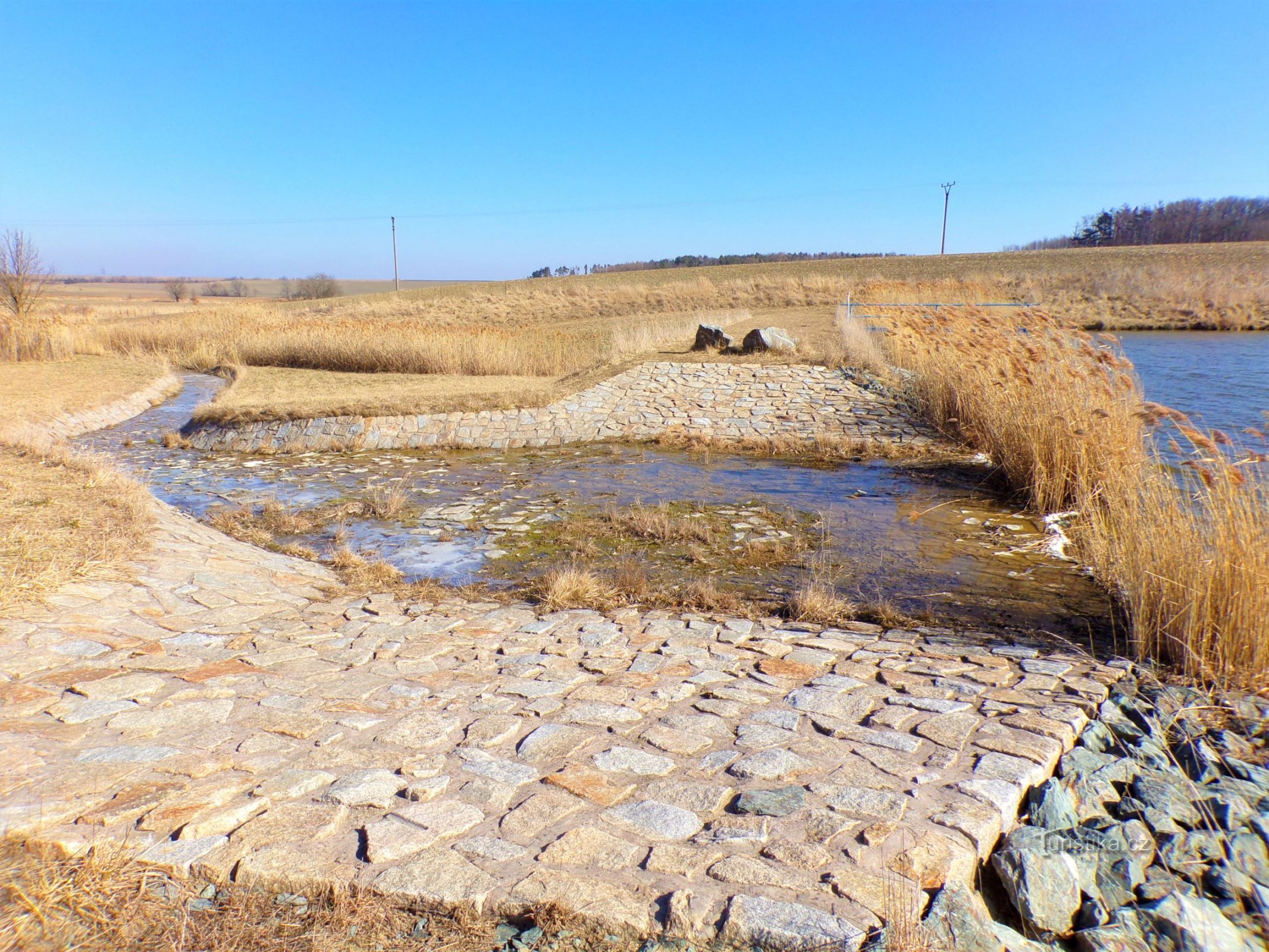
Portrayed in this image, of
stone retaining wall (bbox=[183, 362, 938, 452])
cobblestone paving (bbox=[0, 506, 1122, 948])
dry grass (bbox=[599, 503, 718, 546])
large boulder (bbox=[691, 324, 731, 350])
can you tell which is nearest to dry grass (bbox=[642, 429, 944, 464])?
stone retaining wall (bbox=[183, 362, 938, 452])

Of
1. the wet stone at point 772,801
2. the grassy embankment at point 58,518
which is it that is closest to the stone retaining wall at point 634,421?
the grassy embankment at point 58,518

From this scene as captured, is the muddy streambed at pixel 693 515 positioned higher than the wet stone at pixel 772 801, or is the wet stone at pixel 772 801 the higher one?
the wet stone at pixel 772 801

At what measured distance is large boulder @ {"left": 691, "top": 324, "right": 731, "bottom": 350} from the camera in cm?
1862

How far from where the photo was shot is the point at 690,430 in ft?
43.4

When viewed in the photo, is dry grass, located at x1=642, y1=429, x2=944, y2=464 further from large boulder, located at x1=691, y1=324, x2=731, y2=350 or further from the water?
large boulder, located at x1=691, y1=324, x2=731, y2=350

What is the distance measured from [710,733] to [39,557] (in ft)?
14.5

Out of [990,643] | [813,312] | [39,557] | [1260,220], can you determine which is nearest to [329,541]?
[39,557]

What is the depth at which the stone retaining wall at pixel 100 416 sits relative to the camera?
12409 mm

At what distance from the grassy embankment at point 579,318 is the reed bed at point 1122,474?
2.77 meters

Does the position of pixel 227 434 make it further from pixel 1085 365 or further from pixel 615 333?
pixel 1085 365

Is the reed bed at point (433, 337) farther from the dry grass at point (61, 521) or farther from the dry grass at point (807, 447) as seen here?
the dry grass at point (61, 521)

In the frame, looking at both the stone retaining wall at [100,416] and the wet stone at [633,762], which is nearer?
the wet stone at [633,762]

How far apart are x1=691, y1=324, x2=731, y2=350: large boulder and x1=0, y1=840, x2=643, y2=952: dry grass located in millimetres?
16758

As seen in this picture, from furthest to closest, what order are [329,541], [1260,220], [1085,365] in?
[1260,220] → [1085,365] → [329,541]
